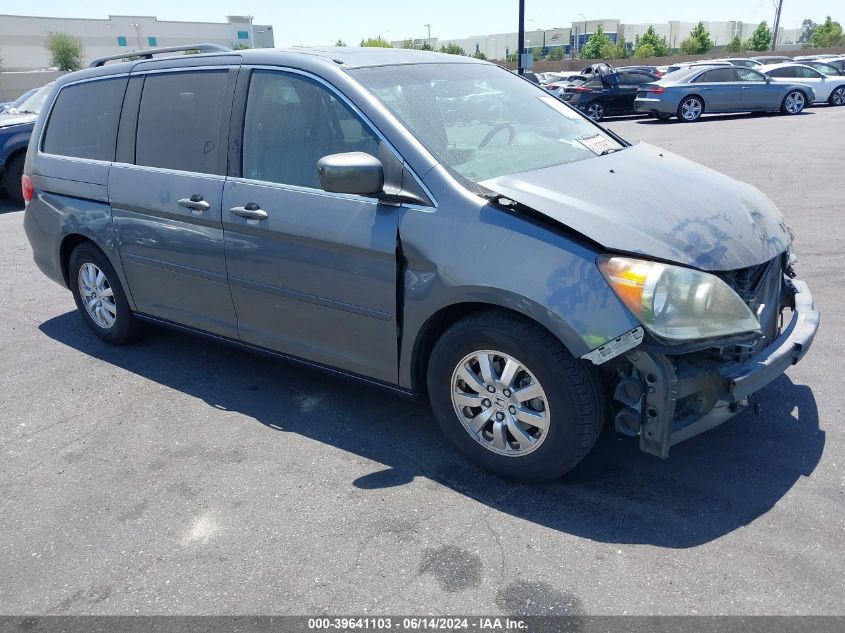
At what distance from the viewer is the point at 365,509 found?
3135mm

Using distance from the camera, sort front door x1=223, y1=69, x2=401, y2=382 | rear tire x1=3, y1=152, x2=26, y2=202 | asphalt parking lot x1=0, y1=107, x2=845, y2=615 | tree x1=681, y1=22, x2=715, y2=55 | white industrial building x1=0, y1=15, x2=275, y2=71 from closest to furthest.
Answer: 1. asphalt parking lot x1=0, y1=107, x2=845, y2=615
2. front door x1=223, y1=69, x2=401, y2=382
3. rear tire x1=3, y1=152, x2=26, y2=202
4. white industrial building x1=0, y1=15, x2=275, y2=71
5. tree x1=681, y1=22, x2=715, y2=55

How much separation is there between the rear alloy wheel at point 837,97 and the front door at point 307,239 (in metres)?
24.6

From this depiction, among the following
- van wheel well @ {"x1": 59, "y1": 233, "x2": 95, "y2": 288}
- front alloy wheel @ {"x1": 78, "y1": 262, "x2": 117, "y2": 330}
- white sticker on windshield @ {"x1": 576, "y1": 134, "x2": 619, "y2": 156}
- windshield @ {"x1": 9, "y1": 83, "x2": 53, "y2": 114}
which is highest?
white sticker on windshield @ {"x1": 576, "y1": 134, "x2": 619, "y2": 156}

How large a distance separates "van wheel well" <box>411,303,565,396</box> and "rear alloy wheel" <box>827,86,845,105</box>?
2474cm

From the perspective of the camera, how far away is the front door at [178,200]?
13.0ft

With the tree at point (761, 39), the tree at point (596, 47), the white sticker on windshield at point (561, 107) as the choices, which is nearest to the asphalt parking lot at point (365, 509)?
the white sticker on windshield at point (561, 107)

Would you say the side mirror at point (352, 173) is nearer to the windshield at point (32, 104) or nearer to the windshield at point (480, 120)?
the windshield at point (480, 120)

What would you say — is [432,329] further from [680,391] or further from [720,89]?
[720,89]

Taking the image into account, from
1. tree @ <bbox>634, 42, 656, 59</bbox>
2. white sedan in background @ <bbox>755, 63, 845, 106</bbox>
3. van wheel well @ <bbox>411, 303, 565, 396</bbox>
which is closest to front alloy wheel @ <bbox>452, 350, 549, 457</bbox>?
van wheel well @ <bbox>411, 303, 565, 396</bbox>

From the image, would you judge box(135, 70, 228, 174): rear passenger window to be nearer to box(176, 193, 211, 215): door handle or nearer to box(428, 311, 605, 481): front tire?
box(176, 193, 211, 215): door handle

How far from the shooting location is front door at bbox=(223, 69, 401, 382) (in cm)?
335

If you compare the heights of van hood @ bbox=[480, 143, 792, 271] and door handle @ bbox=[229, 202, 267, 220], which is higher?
van hood @ bbox=[480, 143, 792, 271]

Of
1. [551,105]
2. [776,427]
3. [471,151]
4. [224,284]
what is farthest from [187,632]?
[551,105]

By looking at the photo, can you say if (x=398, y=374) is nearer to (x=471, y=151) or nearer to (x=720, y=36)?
(x=471, y=151)
